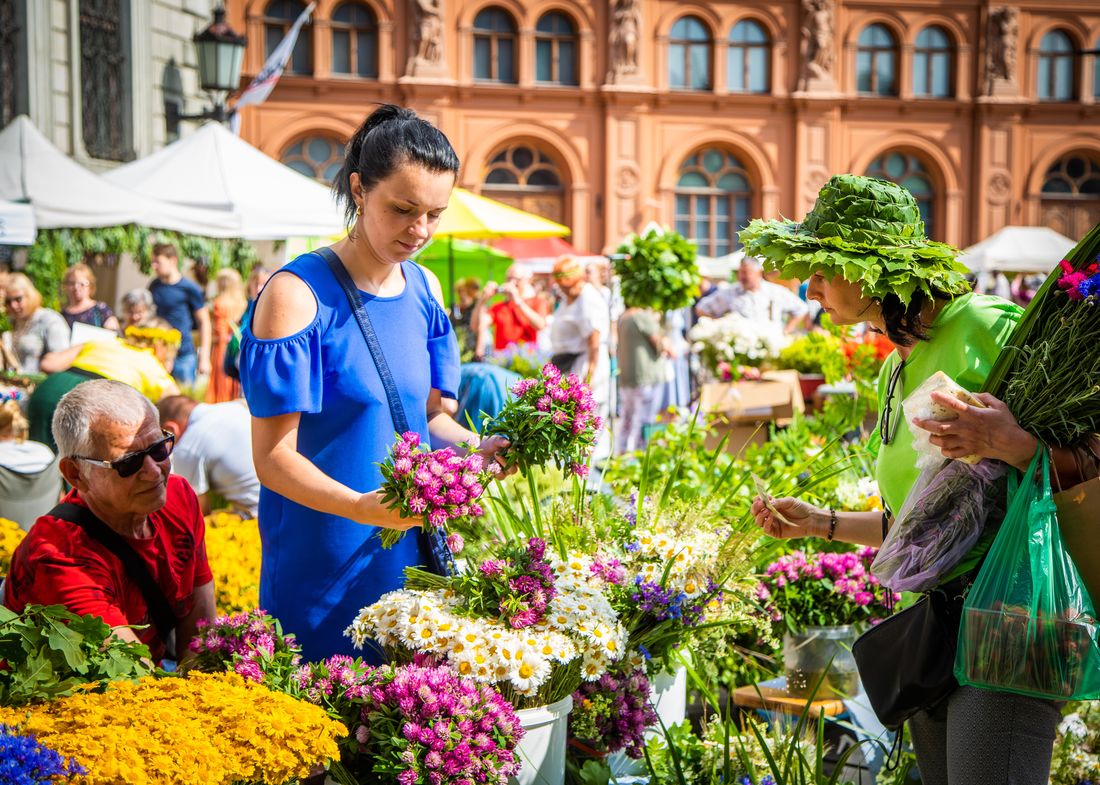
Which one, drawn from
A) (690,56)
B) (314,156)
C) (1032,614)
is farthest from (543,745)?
(690,56)

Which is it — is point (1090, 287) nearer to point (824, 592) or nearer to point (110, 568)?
point (824, 592)

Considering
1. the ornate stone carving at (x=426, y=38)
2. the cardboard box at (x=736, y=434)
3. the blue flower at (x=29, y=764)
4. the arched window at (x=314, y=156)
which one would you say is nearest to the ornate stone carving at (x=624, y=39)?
the ornate stone carving at (x=426, y=38)

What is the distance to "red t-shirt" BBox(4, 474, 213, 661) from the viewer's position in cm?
248

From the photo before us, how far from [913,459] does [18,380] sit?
5579 mm

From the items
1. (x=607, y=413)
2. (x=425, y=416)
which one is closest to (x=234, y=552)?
(x=425, y=416)

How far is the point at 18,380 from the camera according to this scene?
6.38 metres

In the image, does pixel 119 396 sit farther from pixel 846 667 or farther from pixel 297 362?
pixel 846 667

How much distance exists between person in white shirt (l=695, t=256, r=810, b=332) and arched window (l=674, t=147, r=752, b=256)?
16587 millimetres

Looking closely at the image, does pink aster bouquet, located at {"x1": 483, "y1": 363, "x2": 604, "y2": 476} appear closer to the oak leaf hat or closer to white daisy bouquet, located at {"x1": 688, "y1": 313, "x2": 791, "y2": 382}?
the oak leaf hat

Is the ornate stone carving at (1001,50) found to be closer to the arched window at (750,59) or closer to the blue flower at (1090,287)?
the arched window at (750,59)

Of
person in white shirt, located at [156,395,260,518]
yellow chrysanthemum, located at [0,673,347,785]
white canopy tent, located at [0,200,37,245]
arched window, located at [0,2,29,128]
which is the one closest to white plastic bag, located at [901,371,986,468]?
yellow chrysanthemum, located at [0,673,347,785]

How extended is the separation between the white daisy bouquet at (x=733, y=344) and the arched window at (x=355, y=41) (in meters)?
18.5

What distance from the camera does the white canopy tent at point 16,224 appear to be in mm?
7402

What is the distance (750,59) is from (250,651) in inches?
1028
